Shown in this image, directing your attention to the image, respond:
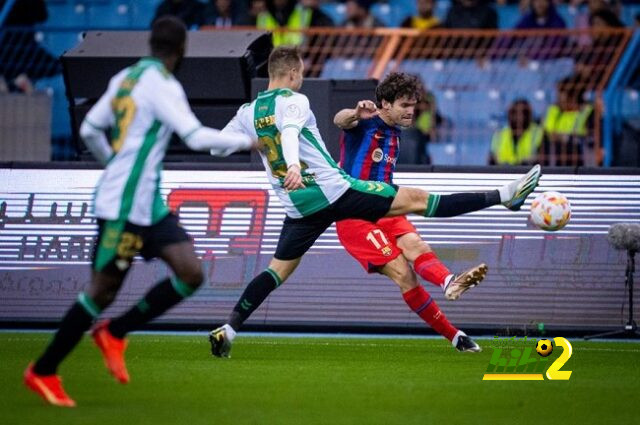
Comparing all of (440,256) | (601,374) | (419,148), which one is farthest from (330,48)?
(601,374)

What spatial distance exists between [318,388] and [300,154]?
6.94 feet

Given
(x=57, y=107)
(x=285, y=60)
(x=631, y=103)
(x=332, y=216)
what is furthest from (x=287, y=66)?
(x=57, y=107)

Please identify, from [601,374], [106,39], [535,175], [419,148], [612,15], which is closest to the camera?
[601,374]

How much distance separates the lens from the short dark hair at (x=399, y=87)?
956cm

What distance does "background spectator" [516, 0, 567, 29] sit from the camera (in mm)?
16250

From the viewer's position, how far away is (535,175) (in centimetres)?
901

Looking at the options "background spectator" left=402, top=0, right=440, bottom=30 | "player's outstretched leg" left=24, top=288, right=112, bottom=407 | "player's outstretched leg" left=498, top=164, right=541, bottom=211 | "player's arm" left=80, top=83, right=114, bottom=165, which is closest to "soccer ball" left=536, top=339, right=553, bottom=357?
"player's outstretched leg" left=498, top=164, right=541, bottom=211

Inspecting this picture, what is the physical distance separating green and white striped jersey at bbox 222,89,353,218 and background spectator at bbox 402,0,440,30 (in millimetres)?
7555

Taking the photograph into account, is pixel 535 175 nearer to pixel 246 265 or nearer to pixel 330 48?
pixel 246 265

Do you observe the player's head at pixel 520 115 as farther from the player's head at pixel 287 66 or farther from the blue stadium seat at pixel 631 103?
the player's head at pixel 287 66

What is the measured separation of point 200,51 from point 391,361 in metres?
4.32

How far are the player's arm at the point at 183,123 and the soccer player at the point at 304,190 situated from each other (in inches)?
70.6

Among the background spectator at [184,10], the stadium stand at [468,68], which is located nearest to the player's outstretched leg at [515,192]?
the stadium stand at [468,68]

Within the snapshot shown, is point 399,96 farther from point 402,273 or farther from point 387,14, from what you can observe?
point 387,14
